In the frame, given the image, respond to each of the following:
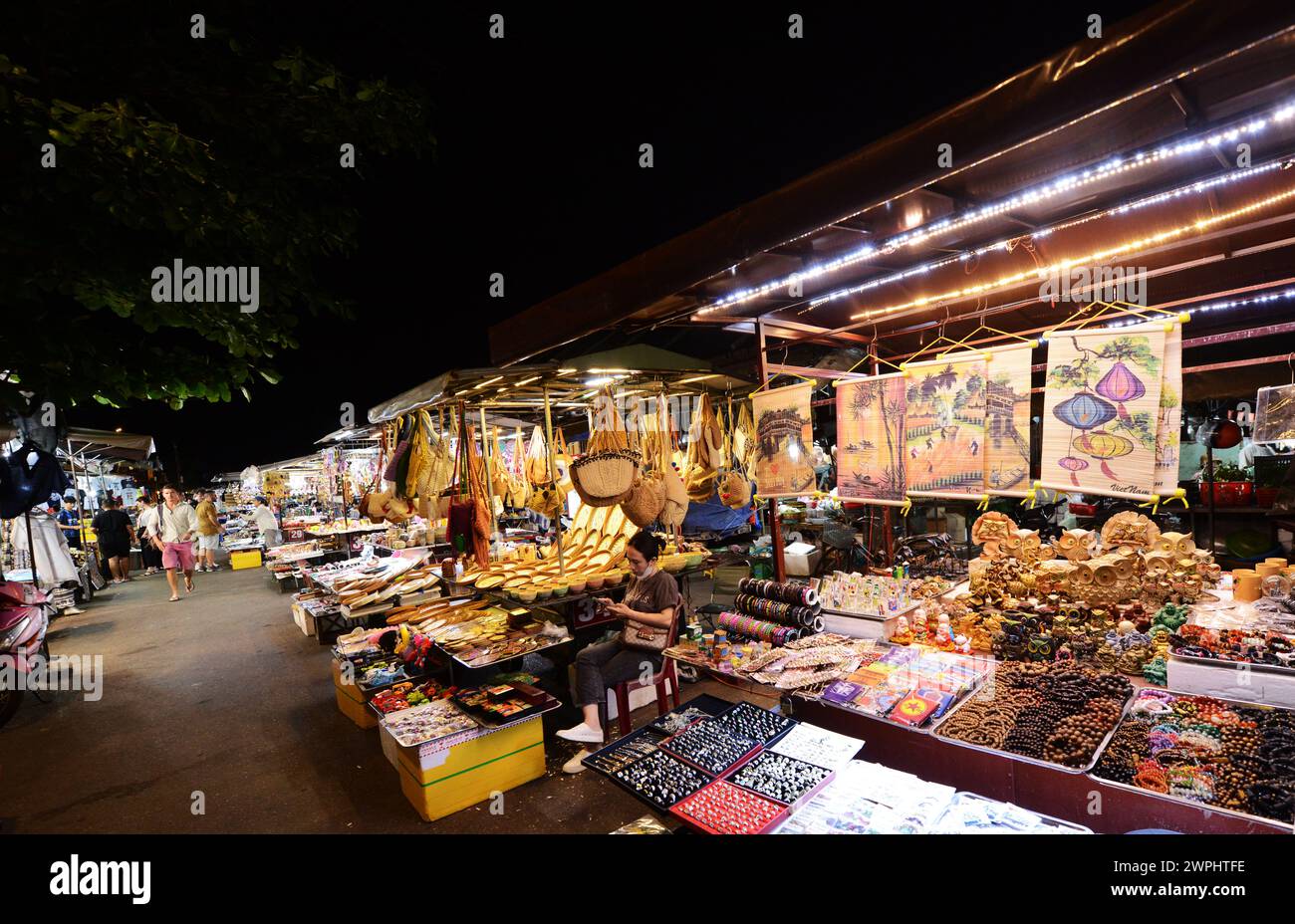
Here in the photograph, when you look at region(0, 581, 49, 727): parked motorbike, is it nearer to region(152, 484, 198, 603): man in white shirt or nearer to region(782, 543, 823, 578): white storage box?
region(152, 484, 198, 603): man in white shirt

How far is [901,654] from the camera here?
4.08 meters

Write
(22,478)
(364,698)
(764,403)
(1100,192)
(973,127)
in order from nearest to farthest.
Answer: (973,127) → (1100,192) → (764,403) → (364,698) → (22,478)

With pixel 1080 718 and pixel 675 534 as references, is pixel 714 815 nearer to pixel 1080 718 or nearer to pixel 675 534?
pixel 1080 718

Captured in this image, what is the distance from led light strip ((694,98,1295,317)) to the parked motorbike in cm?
797

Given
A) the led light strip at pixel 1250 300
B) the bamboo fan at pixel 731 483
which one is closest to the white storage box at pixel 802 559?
the bamboo fan at pixel 731 483

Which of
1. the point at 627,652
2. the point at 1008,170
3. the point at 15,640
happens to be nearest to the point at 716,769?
the point at 627,652

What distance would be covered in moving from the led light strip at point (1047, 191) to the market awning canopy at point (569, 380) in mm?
1285

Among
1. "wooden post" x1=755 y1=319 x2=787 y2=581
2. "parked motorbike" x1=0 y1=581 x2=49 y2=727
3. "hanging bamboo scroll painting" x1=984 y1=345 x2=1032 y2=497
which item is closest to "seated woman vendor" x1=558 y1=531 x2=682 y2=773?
"wooden post" x1=755 y1=319 x2=787 y2=581

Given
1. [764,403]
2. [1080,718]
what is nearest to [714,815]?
[1080,718]

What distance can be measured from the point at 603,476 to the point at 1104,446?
3.37 m

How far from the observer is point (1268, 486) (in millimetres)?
7715

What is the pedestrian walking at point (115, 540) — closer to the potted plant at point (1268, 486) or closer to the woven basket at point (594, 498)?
the woven basket at point (594, 498)

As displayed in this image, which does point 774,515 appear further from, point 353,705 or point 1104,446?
point 353,705

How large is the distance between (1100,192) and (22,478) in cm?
918
